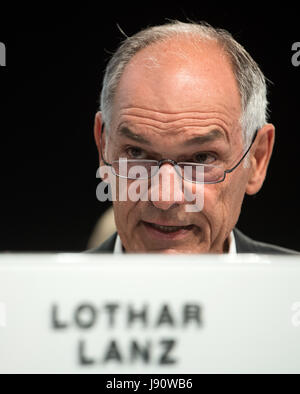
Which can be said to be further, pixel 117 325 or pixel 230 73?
pixel 230 73

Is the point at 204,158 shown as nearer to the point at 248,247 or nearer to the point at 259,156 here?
the point at 259,156

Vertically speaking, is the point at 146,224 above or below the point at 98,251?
above

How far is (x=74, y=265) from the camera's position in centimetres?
44

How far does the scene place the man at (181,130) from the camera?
1.16 m

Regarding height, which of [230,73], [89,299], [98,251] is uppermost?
[230,73]

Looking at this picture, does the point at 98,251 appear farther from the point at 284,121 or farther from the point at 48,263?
the point at 48,263

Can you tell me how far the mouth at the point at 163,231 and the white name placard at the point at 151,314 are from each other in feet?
2.39

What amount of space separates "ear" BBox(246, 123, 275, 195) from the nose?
0.88 feet

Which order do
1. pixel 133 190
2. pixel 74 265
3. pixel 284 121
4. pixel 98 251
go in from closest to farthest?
1. pixel 74 265
2. pixel 133 190
3. pixel 98 251
4. pixel 284 121

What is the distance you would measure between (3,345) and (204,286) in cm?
19

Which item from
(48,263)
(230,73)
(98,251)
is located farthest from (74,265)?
(98,251)

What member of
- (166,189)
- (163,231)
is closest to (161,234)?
(163,231)

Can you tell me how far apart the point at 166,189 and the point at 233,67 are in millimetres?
346

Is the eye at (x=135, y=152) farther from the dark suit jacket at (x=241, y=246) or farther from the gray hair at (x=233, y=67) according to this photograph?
the dark suit jacket at (x=241, y=246)
